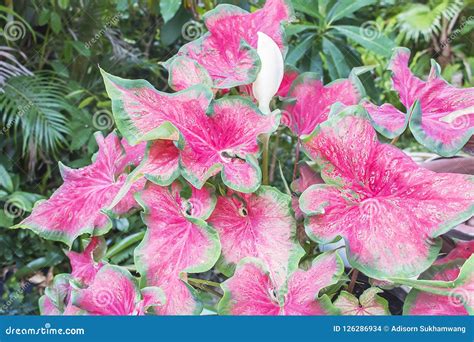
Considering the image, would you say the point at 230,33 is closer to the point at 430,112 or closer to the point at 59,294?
the point at 430,112

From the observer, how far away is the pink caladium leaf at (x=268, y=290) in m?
0.45

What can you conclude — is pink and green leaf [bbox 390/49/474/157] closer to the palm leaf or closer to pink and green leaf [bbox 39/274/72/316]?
pink and green leaf [bbox 39/274/72/316]

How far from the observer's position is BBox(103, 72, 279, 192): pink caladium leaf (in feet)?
1.57

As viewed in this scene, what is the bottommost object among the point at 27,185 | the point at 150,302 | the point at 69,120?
the point at 27,185

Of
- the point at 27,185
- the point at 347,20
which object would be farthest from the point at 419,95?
the point at 27,185

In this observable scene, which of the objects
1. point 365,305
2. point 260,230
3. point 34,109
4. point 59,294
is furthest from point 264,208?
point 34,109

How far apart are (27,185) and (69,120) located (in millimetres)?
329

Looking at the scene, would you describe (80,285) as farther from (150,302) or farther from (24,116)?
(24,116)

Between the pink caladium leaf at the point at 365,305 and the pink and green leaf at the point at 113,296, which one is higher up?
the pink and green leaf at the point at 113,296

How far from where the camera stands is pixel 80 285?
0.55 metres

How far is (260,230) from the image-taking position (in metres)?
0.50

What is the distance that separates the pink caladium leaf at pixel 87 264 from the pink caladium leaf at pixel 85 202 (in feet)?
0.13

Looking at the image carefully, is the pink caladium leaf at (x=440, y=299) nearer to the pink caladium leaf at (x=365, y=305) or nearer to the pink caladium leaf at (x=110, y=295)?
the pink caladium leaf at (x=365, y=305)

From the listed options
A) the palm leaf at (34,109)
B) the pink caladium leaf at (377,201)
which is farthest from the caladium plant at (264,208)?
the palm leaf at (34,109)
